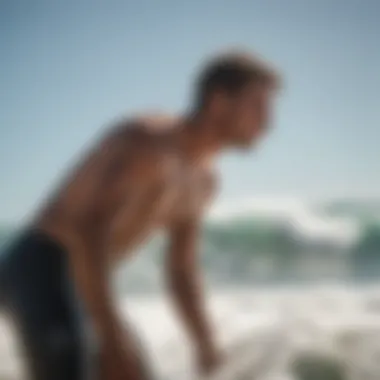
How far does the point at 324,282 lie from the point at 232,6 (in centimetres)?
50

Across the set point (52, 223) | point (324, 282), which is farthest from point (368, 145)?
point (52, 223)

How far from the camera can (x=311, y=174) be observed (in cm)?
144

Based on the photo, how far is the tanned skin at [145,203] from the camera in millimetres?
1346

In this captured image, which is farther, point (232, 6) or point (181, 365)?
point (232, 6)

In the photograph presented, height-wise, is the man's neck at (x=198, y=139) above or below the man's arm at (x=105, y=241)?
above

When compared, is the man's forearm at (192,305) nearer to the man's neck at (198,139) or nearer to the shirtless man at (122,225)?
the shirtless man at (122,225)

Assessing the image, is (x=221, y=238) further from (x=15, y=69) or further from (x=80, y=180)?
(x=15, y=69)

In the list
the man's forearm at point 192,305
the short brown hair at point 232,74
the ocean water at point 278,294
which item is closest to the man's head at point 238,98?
the short brown hair at point 232,74

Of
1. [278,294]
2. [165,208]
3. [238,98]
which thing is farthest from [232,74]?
[278,294]

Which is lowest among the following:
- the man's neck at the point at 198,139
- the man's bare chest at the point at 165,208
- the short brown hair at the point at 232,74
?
the man's bare chest at the point at 165,208

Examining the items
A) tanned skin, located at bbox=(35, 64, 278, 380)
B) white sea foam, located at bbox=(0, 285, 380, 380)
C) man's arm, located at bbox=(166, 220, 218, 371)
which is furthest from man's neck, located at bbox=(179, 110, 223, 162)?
white sea foam, located at bbox=(0, 285, 380, 380)

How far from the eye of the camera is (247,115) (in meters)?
1.39

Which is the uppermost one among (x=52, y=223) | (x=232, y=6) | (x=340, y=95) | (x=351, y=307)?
(x=232, y=6)

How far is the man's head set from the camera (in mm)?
1374
